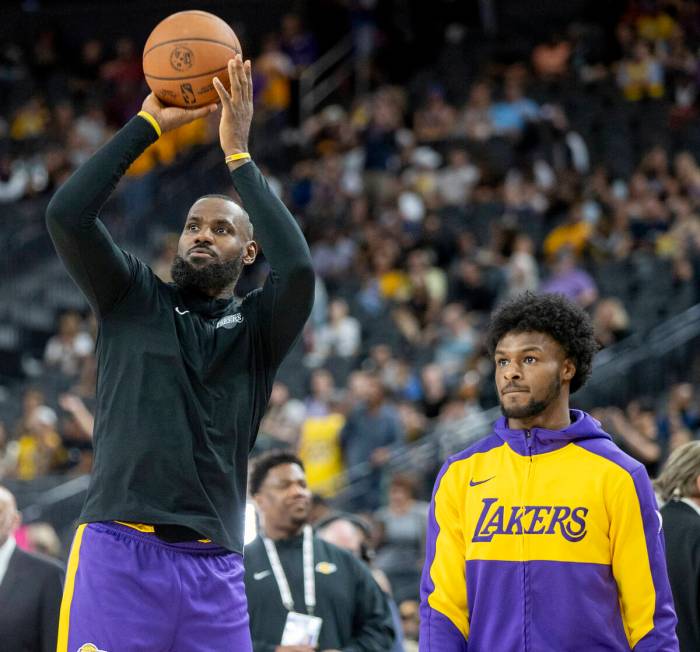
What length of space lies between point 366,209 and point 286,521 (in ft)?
32.1

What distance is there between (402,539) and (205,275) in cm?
710

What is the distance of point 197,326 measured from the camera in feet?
14.3

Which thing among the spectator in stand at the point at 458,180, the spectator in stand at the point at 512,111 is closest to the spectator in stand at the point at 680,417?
the spectator in stand at the point at 458,180

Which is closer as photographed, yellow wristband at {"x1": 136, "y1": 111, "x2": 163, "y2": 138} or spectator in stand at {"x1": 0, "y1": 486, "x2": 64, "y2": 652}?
yellow wristband at {"x1": 136, "y1": 111, "x2": 163, "y2": 138}

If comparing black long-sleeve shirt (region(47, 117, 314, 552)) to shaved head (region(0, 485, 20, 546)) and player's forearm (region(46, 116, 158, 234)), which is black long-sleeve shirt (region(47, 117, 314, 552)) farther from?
shaved head (region(0, 485, 20, 546))

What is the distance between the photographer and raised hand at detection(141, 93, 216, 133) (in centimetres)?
439

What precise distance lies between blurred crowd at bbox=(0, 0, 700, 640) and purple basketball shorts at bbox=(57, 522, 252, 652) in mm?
5682

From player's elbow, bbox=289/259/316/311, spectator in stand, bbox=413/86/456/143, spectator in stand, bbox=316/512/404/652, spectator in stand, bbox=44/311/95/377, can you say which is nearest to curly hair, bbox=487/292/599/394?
player's elbow, bbox=289/259/316/311

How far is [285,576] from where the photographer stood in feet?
21.5

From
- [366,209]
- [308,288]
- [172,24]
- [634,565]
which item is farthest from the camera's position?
[366,209]

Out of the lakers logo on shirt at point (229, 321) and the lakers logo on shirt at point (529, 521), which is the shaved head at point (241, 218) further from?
the lakers logo on shirt at point (529, 521)

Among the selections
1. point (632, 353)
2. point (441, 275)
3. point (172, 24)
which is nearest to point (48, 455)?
point (441, 275)

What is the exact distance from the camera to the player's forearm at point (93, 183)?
4102 mm

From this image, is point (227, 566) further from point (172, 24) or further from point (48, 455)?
point (48, 455)
